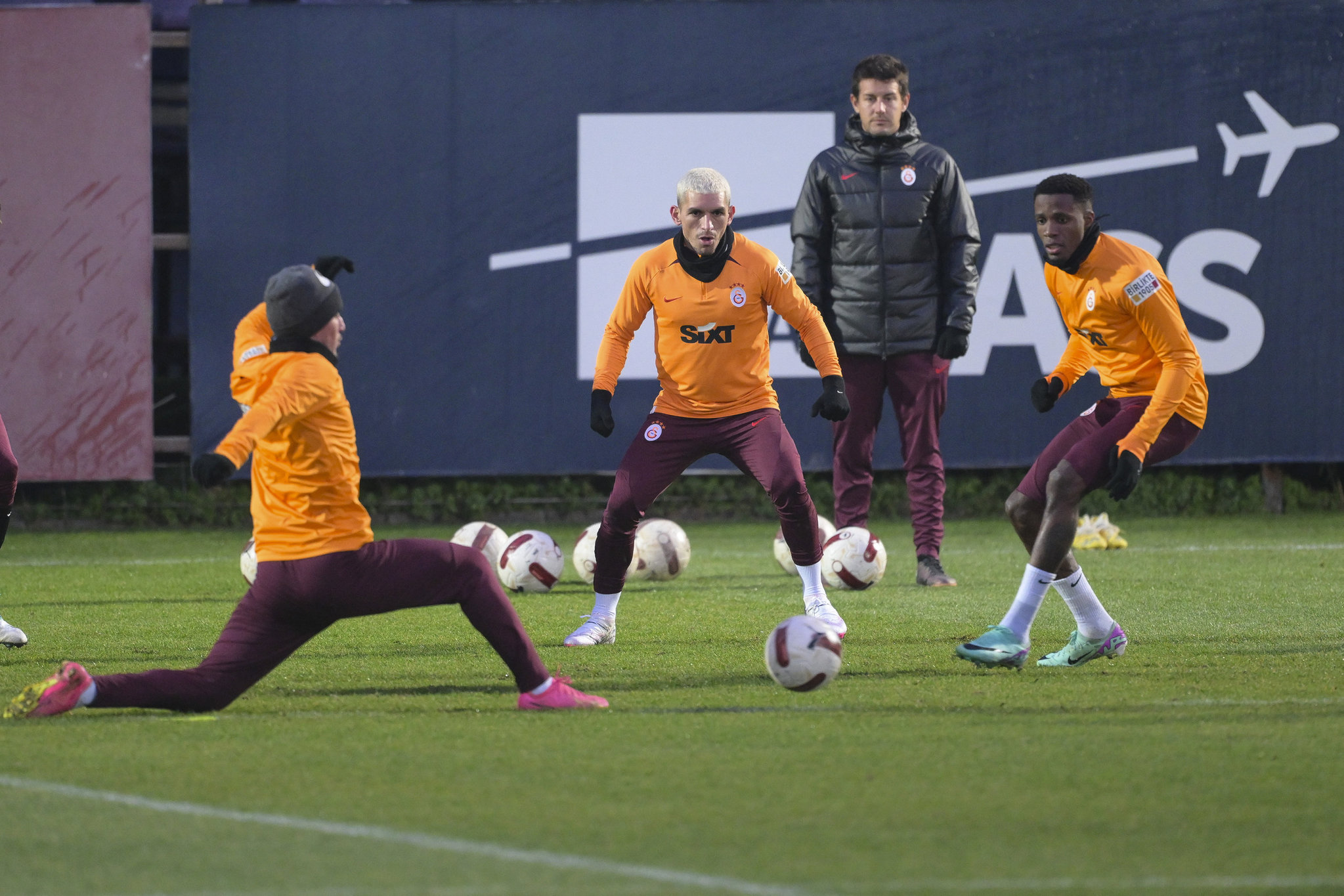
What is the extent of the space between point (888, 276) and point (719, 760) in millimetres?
5208

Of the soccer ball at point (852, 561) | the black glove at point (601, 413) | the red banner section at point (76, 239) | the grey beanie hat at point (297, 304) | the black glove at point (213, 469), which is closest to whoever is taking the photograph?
the black glove at point (213, 469)

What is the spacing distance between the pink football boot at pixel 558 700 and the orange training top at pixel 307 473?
2.51ft

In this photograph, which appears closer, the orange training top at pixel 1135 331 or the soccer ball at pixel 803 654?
the soccer ball at pixel 803 654

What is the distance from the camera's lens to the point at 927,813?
13.9 ft

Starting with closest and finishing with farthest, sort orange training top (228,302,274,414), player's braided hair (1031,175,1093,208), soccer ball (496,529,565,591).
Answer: orange training top (228,302,274,414) < player's braided hair (1031,175,1093,208) < soccer ball (496,529,565,591)

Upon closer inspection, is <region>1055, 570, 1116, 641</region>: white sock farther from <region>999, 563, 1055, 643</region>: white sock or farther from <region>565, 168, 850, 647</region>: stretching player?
<region>565, 168, 850, 647</region>: stretching player

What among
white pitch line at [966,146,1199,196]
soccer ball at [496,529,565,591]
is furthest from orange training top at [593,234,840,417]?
white pitch line at [966,146,1199,196]

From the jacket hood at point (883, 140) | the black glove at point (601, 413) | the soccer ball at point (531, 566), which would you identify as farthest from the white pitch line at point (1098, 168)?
the black glove at point (601, 413)

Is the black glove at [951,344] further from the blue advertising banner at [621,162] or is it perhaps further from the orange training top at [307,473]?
the orange training top at [307,473]

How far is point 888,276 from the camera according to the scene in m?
9.60

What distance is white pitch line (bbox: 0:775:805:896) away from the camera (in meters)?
3.67

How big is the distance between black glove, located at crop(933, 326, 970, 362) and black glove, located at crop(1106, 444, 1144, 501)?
280cm

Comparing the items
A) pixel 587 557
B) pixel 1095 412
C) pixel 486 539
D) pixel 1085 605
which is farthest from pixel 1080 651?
pixel 486 539

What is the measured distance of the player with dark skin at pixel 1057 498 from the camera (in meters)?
6.47
